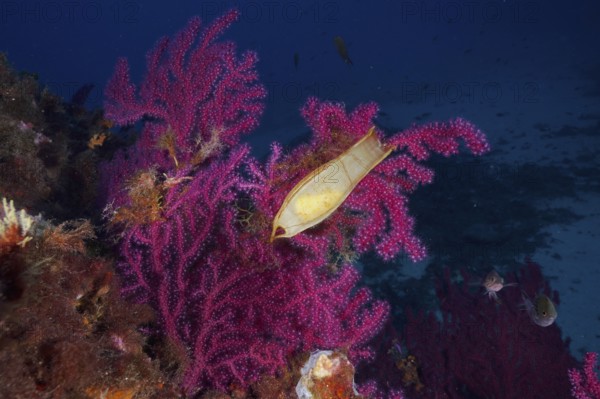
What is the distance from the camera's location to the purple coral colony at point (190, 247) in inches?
67.1

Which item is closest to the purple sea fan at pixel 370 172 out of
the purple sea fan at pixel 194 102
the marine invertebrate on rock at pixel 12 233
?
the purple sea fan at pixel 194 102

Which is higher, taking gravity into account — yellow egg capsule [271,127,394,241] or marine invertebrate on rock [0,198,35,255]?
marine invertebrate on rock [0,198,35,255]

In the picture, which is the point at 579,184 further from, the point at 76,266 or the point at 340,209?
the point at 76,266

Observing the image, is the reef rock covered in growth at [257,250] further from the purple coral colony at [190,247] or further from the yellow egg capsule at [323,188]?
the yellow egg capsule at [323,188]

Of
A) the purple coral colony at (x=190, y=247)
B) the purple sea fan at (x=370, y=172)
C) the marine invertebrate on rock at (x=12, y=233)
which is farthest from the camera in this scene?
the purple sea fan at (x=370, y=172)

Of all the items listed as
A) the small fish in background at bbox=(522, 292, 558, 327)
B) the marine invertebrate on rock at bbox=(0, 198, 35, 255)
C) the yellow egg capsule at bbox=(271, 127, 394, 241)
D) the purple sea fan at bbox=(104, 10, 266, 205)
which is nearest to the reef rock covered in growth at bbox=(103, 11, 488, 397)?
the yellow egg capsule at bbox=(271, 127, 394, 241)

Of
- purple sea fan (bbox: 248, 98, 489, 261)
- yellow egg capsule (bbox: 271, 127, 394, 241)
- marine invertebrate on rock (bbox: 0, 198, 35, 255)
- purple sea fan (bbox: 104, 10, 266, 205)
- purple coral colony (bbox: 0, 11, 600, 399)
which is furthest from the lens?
purple sea fan (bbox: 104, 10, 266, 205)

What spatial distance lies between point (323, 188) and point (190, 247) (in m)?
1.23

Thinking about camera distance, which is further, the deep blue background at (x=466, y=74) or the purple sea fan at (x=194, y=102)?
the deep blue background at (x=466, y=74)

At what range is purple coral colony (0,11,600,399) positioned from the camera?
5.59 ft

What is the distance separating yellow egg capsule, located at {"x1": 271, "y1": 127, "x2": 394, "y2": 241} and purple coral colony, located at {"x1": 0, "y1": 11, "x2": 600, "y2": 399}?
22cm

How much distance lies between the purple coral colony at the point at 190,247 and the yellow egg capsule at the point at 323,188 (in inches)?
8.6

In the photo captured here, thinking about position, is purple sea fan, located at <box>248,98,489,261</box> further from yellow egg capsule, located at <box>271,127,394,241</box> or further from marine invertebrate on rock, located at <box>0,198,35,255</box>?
marine invertebrate on rock, located at <box>0,198,35,255</box>

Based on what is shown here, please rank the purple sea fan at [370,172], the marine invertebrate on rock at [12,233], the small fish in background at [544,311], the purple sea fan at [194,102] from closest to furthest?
the marine invertebrate on rock at [12,233] < the purple sea fan at [370,172] < the purple sea fan at [194,102] < the small fish in background at [544,311]
